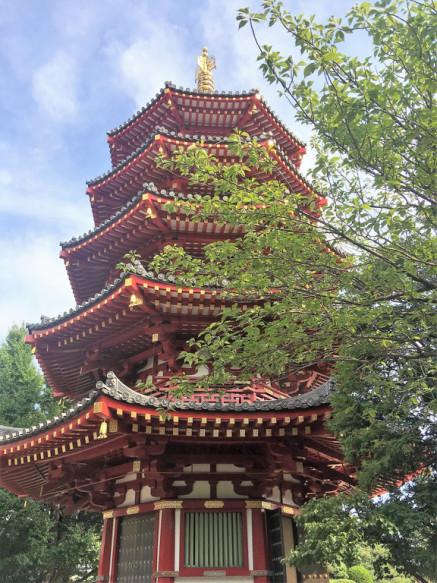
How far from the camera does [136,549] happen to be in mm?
8727

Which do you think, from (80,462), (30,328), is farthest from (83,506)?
(30,328)

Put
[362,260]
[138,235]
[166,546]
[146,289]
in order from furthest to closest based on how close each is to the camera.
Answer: [138,235] → [146,289] → [166,546] → [362,260]

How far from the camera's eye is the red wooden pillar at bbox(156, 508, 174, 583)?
7761mm

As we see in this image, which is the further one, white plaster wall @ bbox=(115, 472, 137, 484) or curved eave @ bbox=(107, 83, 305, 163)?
curved eave @ bbox=(107, 83, 305, 163)

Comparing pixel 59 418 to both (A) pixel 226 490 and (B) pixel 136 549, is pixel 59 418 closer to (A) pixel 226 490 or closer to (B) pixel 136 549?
(B) pixel 136 549

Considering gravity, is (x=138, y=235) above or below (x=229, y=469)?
above

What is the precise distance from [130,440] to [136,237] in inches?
217

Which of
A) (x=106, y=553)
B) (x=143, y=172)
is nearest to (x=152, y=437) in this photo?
(x=106, y=553)

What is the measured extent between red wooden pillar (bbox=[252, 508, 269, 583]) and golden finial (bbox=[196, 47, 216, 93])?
14684mm

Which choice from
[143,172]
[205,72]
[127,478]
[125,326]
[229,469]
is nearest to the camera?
[229,469]

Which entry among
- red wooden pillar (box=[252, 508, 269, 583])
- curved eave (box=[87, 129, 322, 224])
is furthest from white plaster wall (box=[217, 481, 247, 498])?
curved eave (box=[87, 129, 322, 224])

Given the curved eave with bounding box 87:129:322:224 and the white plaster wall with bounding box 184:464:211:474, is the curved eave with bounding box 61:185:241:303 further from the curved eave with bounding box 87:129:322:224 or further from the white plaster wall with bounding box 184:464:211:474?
the white plaster wall with bounding box 184:464:211:474

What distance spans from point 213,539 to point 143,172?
968 centimetres

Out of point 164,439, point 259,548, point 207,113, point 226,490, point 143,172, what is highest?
point 207,113
